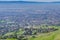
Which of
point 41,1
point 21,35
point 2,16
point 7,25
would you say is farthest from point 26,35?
point 41,1

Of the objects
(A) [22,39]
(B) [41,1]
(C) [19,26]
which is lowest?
(A) [22,39]

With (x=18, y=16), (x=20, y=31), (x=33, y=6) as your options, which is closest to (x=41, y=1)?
(x=33, y=6)

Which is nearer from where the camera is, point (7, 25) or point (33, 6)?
point (7, 25)

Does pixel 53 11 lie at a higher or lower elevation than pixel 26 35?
higher

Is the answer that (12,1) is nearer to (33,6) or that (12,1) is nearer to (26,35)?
(33,6)

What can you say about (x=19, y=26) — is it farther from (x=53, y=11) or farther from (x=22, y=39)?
(x=53, y=11)

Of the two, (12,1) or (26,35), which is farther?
(12,1)

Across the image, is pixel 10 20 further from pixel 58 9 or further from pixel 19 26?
pixel 58 9

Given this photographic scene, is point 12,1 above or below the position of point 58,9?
above

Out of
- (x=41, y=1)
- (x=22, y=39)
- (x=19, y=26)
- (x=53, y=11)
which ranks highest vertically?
(x=41, y=1)
